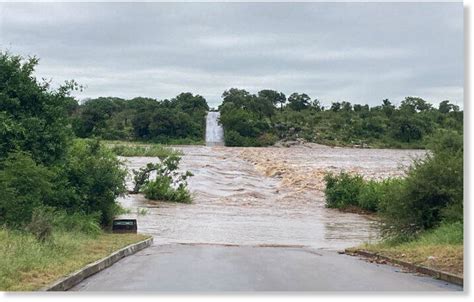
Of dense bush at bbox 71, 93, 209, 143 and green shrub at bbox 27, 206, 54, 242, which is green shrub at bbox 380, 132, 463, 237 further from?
dense bush at bbox 71, 93, 209, 143

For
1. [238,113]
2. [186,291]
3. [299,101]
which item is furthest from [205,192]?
[299,101]

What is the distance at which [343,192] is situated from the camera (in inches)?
1668

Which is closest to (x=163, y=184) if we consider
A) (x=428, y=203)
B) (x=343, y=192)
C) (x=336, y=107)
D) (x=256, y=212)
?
(x=256, y=212)

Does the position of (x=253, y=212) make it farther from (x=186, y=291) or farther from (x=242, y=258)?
(x=186, y=291)

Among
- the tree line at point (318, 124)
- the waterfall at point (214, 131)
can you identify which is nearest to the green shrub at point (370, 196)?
the tree line at point (318, 124)

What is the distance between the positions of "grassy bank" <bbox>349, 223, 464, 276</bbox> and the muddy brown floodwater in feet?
14.8

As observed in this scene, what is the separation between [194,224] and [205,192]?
1766 centimetres

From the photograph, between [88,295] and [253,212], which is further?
[253,212]

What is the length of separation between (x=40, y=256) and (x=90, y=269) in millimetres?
903

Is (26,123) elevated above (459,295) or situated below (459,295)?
above

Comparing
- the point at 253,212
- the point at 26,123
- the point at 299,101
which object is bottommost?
the point at 253,212

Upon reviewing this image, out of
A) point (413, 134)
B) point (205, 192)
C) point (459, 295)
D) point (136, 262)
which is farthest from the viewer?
point (413, 134)

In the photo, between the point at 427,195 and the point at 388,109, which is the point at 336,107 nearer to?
the point at 388,109

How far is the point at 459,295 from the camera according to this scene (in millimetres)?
10148
